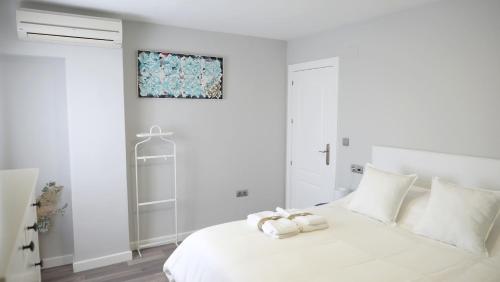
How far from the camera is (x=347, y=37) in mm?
3605

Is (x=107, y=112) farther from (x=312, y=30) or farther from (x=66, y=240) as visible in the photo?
(x=312, y=30)

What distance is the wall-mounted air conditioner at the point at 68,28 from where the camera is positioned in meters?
2.77

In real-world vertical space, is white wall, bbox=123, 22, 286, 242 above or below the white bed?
above

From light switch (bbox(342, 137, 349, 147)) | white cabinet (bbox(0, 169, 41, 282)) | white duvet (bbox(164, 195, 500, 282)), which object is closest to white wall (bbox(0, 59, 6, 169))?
white cabinet (bbox(0, 169, 41, 282))

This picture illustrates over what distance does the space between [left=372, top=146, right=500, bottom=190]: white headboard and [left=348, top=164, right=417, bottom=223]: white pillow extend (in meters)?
0.25

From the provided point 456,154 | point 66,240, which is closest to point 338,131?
point 456,154

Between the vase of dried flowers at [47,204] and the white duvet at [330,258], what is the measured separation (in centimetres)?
154

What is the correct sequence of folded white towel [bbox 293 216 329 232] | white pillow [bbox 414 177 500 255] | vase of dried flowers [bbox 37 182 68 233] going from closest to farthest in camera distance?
1. white pillow [bbox 414 177 500 255]
2. folded white towel [bbox 293 216 329 232]
3. vase of dried flowers [bbox 37 182 68 233]

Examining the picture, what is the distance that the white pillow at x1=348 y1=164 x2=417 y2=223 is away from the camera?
2.67m

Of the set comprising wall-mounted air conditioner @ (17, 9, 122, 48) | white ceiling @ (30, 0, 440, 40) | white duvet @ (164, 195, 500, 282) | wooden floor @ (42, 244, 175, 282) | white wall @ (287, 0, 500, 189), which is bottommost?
wooden floor @ (42, 244, 175, 282)

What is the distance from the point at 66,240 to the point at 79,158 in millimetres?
942

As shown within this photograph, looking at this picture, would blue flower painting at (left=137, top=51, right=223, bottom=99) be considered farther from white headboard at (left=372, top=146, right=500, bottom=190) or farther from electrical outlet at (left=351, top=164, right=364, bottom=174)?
white headboard at (left=372, top=146, right=500, bottom=190)

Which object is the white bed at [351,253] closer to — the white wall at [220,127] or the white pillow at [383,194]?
the white pillow at [383,194]

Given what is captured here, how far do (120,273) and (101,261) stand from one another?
0.95 feet
